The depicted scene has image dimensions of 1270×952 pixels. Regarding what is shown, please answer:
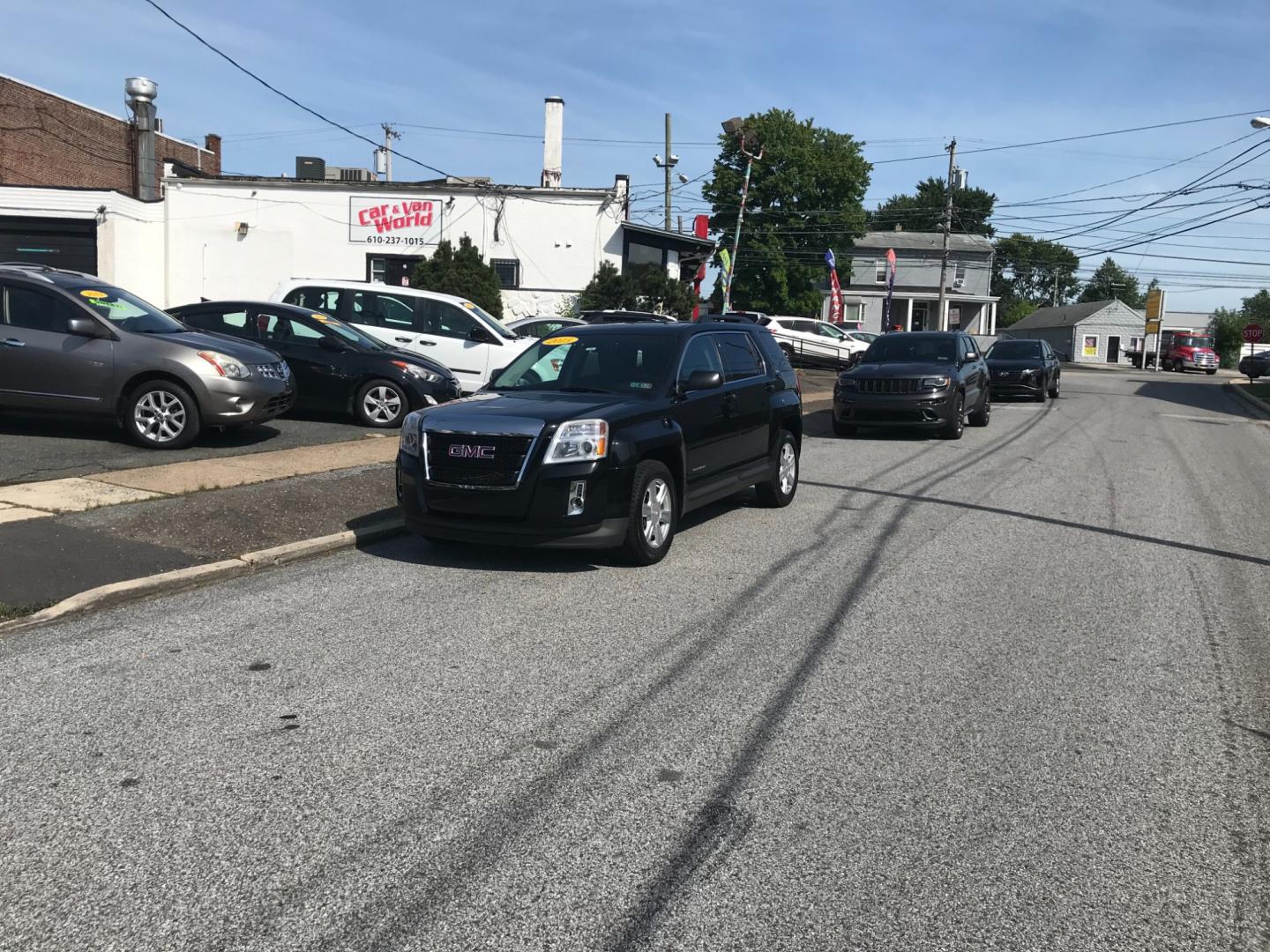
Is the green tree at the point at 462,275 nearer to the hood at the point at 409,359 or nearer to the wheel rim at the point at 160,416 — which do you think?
the hood at the point at 409,359

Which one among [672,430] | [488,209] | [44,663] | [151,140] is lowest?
[44,663]

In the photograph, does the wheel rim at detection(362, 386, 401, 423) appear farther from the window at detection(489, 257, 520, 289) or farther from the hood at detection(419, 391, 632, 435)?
the window at detection(489, 257, 520, 289)

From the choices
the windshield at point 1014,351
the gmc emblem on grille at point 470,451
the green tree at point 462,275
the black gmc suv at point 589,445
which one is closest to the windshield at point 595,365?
the black gmc suv at point 589,445

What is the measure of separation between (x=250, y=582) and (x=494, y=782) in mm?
3805

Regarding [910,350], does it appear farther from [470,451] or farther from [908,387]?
[470,451]

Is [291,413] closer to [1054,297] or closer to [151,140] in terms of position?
[151,140]

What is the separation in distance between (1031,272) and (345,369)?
13332 centimetres

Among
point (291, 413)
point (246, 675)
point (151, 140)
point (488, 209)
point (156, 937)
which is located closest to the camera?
point (156, 937)

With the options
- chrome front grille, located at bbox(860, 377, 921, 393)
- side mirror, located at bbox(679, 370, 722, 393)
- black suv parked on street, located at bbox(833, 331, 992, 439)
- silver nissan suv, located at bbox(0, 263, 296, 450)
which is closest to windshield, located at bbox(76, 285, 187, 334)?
silver nissan suv, located at bbox(0, 263, 296, 450)

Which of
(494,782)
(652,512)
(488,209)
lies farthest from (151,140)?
(494,782)

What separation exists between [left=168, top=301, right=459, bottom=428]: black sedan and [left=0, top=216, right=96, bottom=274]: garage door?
20.8 metres

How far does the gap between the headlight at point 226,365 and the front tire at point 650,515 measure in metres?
5.42

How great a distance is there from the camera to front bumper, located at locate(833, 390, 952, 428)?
16312mm

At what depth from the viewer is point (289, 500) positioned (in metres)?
9.34
